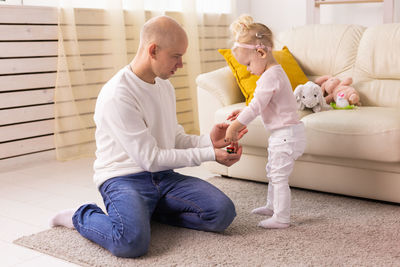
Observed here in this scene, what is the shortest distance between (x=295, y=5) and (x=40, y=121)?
255 cm

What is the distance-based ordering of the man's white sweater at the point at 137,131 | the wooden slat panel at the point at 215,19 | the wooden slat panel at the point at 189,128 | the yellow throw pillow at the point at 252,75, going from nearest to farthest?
the man's white sweater at the point at 137,131
the yellow throw pillow at the point at 252,75
the wooden slat panel at the point at 189,128
the wooden slat panel at the point at 215,19

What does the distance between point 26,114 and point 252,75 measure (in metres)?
1.48

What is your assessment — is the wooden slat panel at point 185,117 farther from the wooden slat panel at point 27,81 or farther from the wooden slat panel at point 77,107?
the wooden slat panel at point 27,81

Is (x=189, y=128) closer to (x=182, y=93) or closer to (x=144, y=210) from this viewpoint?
(x=182, y=93)

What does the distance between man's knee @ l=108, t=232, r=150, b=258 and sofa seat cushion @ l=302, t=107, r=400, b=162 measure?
96cm

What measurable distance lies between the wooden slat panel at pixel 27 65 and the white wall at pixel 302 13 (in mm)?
2058

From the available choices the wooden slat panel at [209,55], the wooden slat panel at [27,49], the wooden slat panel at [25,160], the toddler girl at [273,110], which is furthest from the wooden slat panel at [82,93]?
the toddler girl at [273,110]

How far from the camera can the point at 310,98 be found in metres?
2.49

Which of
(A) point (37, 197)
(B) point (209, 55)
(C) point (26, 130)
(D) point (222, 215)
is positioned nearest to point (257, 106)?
(D) point (222, 215)

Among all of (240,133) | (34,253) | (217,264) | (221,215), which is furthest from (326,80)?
(34,253)

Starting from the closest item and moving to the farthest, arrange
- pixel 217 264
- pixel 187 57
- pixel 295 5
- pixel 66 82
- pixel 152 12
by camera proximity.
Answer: pixel 217 264, pixel 66 82, pixel 152 12, pixel 187 57, pixel 295 5

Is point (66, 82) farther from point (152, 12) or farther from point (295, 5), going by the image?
point (295, 5)

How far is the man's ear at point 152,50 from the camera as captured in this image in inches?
72.3

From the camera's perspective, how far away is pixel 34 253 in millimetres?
1857
